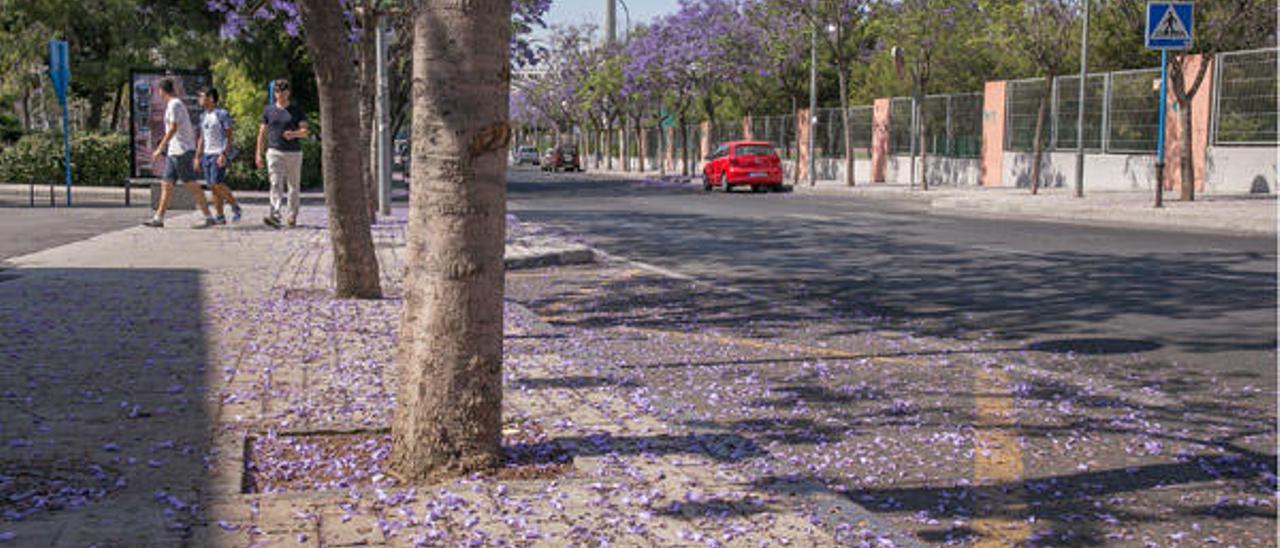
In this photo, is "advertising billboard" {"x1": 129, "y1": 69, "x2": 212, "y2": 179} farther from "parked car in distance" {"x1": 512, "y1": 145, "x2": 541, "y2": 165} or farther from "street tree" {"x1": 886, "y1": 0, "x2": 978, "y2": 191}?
"parked car in distance" {"x1": 512, "y1": 145, "x2": 541, "y2": 165}

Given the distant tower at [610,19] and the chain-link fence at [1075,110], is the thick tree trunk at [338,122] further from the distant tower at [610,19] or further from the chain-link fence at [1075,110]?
the distant tower at [610,19]

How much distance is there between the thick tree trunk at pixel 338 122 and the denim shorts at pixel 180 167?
7265mm

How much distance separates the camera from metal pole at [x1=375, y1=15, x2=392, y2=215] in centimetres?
1731

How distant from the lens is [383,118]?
1747cm

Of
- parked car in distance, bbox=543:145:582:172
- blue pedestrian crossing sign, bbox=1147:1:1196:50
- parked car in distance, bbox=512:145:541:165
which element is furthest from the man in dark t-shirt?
parked car in distance, bbox=512:145:541:165

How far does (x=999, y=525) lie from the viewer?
4.04 m

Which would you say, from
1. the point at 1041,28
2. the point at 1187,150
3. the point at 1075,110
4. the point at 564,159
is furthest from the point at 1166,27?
the point at 564,159

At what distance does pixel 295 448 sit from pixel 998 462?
2666 mm

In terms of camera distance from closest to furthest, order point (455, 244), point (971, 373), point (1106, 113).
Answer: point (455, 244), point (971, 373), point (1106, 113)

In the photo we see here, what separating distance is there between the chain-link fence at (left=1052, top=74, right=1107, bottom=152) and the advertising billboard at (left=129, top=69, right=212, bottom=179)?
64.6ft

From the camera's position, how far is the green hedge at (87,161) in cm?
2631

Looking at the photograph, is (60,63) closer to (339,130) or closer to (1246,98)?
(339,130)

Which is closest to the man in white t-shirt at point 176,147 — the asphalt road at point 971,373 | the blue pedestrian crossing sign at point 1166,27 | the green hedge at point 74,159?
the asphalt road at point 971,373

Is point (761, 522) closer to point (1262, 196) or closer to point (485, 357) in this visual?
point (485, 357)
